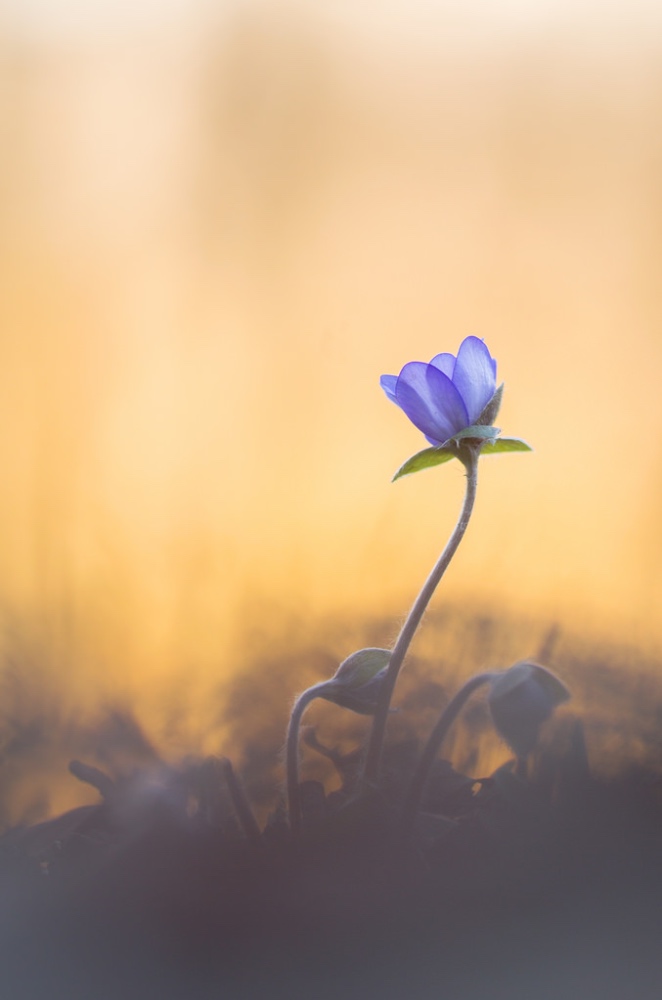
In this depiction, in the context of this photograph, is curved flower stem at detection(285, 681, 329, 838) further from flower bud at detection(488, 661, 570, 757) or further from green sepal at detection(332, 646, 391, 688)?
flower bud at detection(488, 661, 570, 757)

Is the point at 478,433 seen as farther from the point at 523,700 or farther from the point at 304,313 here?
the point at 304,313

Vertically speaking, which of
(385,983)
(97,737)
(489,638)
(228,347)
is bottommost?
(385,983)

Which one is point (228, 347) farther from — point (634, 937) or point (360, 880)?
point (634, 937)

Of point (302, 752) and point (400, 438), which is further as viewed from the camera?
point (400, 438)

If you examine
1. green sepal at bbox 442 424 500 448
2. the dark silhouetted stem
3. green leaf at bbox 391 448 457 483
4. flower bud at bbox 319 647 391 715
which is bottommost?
the dark silhouetted stem

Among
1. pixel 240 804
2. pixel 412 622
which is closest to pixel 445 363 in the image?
pixel 412 622

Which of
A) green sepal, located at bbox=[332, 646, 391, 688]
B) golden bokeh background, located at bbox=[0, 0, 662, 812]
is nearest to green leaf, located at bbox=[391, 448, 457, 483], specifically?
green sepal, located at bbox=[332, 646, 391, 688]

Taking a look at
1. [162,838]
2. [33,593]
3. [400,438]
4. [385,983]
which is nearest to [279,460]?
[400,438]
